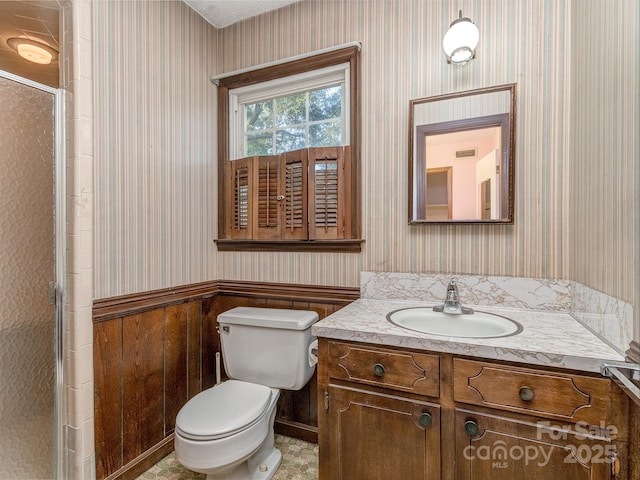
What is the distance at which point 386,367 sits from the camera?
1.17m

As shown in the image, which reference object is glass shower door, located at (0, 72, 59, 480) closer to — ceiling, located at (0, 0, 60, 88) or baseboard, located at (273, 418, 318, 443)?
ceiling, located at (0, 0, 60, 88)

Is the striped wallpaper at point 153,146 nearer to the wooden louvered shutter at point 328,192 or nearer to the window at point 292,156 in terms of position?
the window at point 292,156

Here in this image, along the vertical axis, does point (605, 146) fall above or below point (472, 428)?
Result: above

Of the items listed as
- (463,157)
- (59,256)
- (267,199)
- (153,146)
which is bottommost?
(59,256)

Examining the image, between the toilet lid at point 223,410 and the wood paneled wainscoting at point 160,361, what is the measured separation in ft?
1.08

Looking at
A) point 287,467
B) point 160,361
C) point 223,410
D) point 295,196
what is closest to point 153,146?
point 295,196

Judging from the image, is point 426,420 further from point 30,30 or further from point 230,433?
point 30,30

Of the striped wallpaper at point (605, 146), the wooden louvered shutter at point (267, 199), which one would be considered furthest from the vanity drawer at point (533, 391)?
the wooden louvered shutter at point (267, 199)

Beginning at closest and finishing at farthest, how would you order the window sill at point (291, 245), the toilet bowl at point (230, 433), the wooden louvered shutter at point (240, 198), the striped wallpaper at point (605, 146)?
1. the striped wallpaper at point (605, 146)
2. the toilet bowl at point (230, 433)
3. the window sill at point (291, 245)
4. the wooden louvered shutter at point (240, 198)

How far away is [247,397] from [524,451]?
1.13 metres

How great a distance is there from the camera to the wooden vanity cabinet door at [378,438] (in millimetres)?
1121

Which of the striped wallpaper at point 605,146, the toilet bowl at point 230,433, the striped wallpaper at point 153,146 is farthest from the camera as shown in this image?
the striped wallpaper at point 153,146

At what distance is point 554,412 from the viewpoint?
37.6 inches

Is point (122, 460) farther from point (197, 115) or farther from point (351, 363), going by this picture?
point (197, 115)
